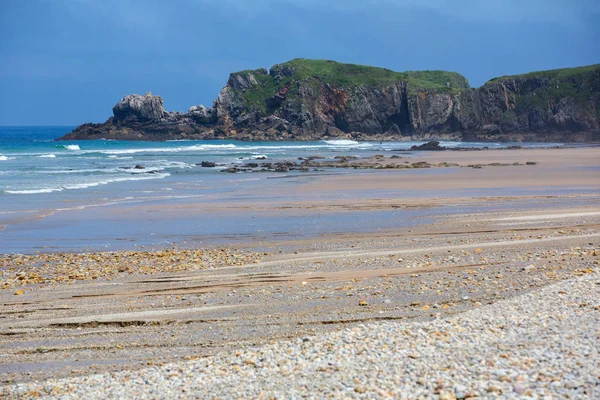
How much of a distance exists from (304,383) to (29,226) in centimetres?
1399

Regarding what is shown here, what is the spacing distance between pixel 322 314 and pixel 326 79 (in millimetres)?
122604

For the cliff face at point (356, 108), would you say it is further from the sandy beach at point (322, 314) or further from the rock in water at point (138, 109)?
the sandy beach at point (322, 314)

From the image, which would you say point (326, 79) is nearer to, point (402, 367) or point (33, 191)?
point (33, 191)

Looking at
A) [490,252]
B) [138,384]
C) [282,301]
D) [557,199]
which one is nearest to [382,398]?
[138,384]

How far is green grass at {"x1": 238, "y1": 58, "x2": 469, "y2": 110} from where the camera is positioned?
125875 millimetres

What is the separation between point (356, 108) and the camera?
399ft

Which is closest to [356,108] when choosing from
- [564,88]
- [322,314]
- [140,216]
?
[564,88]

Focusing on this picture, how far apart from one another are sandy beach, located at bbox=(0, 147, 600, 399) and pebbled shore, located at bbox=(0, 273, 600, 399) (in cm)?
2

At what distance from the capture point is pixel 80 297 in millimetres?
9492

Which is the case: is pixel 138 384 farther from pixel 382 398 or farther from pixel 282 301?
pixel 282 301

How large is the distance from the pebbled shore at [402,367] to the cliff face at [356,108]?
98777 millimetres

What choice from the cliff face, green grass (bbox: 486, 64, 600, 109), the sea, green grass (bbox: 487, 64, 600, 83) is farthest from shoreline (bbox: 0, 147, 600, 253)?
green grass (bbox: 487, 64, 600, 83)

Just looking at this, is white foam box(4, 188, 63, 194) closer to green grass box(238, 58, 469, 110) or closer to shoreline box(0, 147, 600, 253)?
shoreline box(0, 147, 600, 253)

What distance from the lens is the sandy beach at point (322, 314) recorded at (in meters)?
5.70
